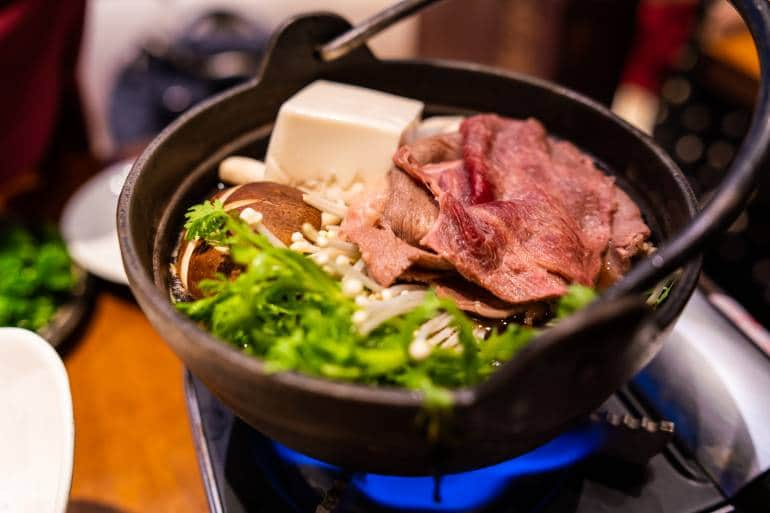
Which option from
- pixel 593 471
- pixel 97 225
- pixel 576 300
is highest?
A: pixel 576 300

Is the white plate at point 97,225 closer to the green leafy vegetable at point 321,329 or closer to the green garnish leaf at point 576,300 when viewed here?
the green leafy vegetable at point 321,329

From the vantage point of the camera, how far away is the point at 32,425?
4.21 ft

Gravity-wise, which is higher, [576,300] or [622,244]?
[576,300]

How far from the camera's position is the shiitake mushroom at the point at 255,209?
1.24 metres

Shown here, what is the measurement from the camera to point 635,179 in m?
1.53

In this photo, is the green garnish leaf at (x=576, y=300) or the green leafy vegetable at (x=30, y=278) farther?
the green leafy vegetable at (x=30, y=278)

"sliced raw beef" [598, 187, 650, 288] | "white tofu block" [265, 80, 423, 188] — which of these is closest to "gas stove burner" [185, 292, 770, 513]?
"sliced raw beef" [598, 187, 650, 288]

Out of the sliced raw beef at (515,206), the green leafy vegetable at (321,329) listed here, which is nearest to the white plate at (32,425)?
the green leafy vegetable at (321,329)

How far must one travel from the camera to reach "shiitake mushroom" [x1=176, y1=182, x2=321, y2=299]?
1.24 meters

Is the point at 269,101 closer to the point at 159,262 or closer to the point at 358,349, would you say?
the point at 159,262

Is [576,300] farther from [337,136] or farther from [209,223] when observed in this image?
[337,136]

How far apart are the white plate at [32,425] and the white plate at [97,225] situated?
1.75ft

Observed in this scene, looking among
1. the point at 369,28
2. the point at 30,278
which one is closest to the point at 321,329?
the point at 369,28

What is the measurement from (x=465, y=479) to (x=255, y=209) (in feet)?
2.42
